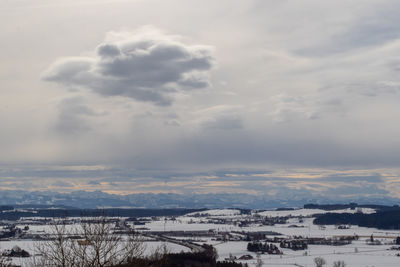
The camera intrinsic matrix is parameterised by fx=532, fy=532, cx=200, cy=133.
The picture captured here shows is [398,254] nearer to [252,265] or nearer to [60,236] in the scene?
[252,265]

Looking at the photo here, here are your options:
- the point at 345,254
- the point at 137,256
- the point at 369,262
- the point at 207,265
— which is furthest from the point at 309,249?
the point at 137,256

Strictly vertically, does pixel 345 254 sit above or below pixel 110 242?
below

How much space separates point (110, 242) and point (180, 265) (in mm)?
79989

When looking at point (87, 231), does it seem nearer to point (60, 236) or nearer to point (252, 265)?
point (60, 236)

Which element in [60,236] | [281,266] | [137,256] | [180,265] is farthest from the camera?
[281,266]

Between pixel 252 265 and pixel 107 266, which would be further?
pixel 252 265

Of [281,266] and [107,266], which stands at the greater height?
[107,266]

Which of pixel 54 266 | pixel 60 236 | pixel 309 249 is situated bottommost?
pixel 309 249

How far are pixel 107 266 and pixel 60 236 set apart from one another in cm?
369

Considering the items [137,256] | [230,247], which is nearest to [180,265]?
[137,256]

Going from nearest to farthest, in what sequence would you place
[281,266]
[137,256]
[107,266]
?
1. [107,266]
2. [137,256]
3. [281,266]

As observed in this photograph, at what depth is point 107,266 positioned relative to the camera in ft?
94.3

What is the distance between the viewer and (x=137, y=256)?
101 ft

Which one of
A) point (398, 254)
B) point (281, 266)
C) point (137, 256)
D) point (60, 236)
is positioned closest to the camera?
point (60, 236)
